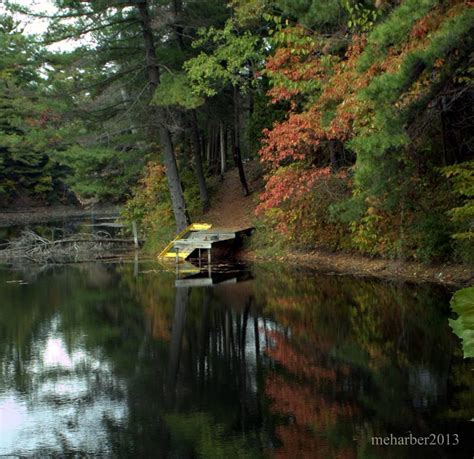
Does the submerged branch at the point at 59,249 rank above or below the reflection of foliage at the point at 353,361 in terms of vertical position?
above

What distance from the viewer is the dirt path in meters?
25.8

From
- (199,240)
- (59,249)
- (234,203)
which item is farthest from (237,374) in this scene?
(59,249)

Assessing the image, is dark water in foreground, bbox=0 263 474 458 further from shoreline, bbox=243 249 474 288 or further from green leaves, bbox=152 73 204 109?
green leaves, bbox=152 73 204 109

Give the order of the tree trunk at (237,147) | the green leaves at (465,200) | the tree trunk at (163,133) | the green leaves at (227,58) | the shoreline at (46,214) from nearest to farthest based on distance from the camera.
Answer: the green leaves at (465,200) < the green leaves at (227,58) < the tree trunk at (163,133) < the tree trunk at (237,147) < the shoreline at (46,214)

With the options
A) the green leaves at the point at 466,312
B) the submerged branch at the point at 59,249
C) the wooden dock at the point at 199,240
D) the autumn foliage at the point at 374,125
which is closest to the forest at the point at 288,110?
the autumn foliage at the point at 374,125

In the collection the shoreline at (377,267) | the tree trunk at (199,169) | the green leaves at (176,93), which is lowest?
the shoreline at (377,267)

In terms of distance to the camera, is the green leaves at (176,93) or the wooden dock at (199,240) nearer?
the green leaves at (176,93)

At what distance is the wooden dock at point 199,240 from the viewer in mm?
22469

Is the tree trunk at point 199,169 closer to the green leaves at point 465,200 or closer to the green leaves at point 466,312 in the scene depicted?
the green leaves at point 465,200

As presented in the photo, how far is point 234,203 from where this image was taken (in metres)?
27.6

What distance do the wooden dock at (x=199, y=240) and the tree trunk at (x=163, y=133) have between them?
91 cm

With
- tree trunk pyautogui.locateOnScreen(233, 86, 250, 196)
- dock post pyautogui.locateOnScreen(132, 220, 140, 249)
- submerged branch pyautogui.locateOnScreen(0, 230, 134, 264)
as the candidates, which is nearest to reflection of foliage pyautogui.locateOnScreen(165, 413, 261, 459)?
submerged branch pyautogui.locateOnScreen(0, 230, 134, 264)
